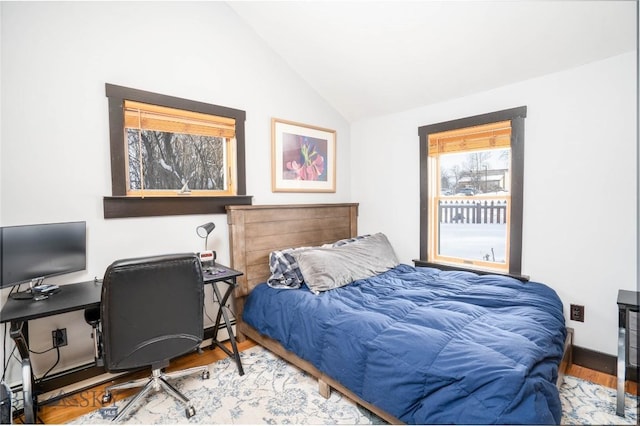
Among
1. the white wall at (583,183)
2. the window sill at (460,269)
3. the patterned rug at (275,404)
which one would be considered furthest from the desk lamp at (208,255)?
the white wall at (583,183)

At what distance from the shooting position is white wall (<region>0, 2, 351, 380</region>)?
6.05 ft

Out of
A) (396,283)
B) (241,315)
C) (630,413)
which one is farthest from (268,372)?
(630,413)

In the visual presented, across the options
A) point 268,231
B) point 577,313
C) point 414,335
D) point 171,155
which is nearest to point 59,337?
point 171,155

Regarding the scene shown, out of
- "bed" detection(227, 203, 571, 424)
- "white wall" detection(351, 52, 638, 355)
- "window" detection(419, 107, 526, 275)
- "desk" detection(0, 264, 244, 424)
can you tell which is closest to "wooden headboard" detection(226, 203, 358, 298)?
"bed" detection(227, 203, 571, 424)

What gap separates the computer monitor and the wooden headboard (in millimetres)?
1079

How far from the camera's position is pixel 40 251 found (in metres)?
1.79

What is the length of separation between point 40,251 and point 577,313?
372 cm

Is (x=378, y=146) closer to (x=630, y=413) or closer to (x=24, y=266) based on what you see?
(x=630, y=413)

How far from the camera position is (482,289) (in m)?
2.21

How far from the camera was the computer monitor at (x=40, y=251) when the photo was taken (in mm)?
1663

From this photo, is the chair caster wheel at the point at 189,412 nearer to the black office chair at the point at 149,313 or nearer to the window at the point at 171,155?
the black office chair at the point at 149,313

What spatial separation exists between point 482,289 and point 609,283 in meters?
0.90

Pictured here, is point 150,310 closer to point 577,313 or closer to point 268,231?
point 268,231

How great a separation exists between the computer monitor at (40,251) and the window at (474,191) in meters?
2.94
